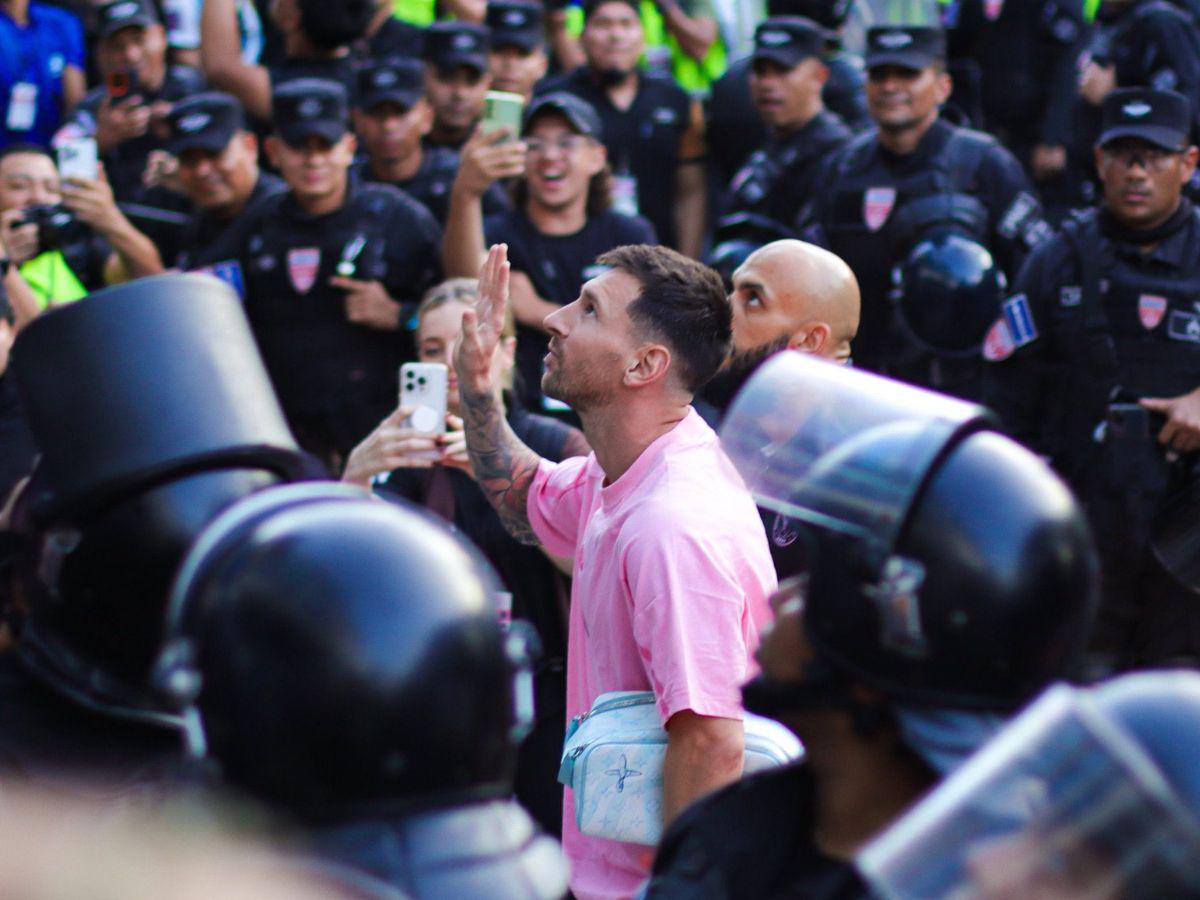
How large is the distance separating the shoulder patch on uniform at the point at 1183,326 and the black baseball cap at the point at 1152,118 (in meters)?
0.71

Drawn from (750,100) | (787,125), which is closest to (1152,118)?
(787,125)

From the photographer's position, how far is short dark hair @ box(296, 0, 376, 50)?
8078 mm

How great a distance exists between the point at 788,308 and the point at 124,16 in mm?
5381

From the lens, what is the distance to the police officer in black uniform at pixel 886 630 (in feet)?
6.84

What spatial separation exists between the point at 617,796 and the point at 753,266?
171cm

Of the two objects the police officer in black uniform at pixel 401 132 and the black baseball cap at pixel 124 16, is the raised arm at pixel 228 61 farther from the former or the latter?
the police officer in black uniform at pixel 401 132

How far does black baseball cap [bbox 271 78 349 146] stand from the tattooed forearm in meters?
2.99

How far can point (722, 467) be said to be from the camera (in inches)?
141

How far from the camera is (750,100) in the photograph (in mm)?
8305

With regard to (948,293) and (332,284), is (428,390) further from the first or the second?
(948,293)

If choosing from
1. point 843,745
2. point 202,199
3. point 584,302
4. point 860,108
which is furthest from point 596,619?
point 860,108

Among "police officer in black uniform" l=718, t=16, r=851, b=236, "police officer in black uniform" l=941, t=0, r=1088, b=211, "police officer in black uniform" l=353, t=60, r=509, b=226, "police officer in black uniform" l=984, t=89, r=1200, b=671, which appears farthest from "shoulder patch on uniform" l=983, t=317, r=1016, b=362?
"police officer in black uniform" l=941, t=0, r=1088, b=211

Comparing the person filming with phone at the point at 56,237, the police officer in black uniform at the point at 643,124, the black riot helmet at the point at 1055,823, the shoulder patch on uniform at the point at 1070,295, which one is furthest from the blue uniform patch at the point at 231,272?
the black riot helmet at the point at 1055,823

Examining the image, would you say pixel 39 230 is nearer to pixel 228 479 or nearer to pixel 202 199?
pixel 202 199
